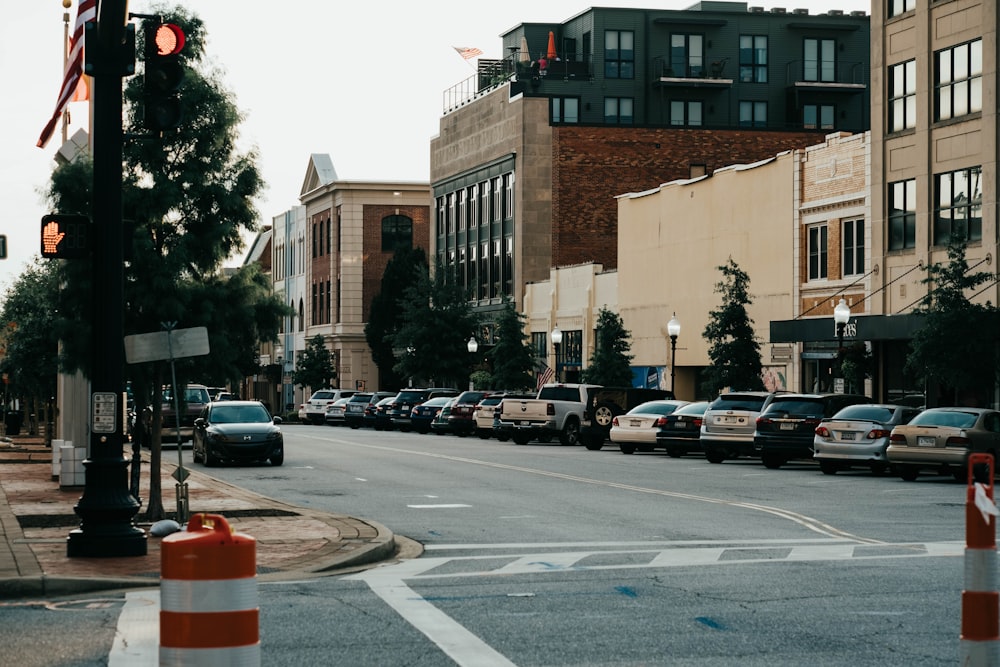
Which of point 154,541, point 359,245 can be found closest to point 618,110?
point 359,245

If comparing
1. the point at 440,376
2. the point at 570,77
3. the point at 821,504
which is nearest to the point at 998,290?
the point at 821,504

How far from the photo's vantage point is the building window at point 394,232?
10094 centimetres

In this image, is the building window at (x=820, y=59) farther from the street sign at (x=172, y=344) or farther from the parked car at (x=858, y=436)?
the street sign at (x=172, y=344)

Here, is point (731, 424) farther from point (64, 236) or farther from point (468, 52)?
point (468, 52)

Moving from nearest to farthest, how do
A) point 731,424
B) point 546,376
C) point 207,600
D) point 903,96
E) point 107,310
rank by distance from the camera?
point 207,600 → point 107,310 → point 731,424 → point 903,96 → point 546,376

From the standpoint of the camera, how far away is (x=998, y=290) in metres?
38.4

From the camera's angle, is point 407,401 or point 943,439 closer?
point 943,439

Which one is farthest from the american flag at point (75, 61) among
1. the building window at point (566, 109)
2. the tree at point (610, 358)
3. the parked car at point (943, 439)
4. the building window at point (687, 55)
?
the building window at point (687, 55)

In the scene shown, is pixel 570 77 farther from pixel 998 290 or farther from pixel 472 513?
pixel 472 513

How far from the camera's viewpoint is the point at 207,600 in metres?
5.52

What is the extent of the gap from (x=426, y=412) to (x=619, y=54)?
28.1 metres

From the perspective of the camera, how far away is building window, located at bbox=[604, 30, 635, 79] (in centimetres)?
7769

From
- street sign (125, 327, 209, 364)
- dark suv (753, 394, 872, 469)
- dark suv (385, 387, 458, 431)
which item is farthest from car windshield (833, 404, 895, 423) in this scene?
dark suv (385, 387, 458, 431)

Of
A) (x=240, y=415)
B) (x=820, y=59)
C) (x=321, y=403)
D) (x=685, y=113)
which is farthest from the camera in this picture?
(x=820, y=59)
